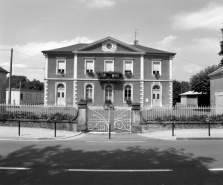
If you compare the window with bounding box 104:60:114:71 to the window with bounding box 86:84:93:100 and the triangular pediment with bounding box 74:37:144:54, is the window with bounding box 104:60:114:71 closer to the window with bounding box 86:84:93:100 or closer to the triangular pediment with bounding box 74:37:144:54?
the triangular pediment with bounding box 74:37:144:54

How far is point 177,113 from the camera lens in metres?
12.9

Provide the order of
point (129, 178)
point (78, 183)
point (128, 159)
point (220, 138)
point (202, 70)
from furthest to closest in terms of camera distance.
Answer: point (202, 70) < point (220, 138) < point (128, 159) < point (129, 178) < point (78, 183)

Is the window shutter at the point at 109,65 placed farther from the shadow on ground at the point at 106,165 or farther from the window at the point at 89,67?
the shadow on ground at the point at 106,165

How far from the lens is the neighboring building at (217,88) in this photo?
2159 cm

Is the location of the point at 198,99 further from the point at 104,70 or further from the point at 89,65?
the point at 89,65

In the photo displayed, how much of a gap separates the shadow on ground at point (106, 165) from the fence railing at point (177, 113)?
523 cm

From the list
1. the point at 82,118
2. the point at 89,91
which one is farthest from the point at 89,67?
the point at 82,118

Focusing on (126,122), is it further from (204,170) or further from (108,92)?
(108,92)

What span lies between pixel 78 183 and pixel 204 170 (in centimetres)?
321

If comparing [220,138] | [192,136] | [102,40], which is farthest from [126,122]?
[102,40]

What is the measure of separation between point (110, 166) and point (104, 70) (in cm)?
2422

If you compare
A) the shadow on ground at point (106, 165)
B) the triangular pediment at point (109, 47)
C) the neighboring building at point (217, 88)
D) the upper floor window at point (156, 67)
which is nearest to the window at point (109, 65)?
the triangular pediment at point (109, 47)

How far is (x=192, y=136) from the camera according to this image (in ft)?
34.3

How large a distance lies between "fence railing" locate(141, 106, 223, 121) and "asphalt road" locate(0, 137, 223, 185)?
524 centimetres
